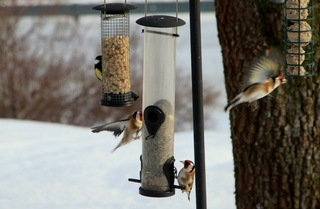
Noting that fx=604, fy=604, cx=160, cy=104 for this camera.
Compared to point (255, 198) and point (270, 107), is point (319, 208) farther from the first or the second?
point (270, 107)

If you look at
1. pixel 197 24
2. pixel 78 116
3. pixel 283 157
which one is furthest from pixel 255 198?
pixel 78 116

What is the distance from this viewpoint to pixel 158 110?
145 inches

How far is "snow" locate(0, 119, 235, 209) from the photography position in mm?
6148

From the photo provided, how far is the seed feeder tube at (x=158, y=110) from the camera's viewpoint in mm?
3652

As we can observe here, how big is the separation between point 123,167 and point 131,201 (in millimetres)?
1061

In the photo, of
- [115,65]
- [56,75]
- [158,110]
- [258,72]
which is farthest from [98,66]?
[56,75]

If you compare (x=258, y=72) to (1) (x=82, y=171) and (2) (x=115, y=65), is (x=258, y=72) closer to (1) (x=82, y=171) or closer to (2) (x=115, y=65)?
(2) (x=115, y=65)

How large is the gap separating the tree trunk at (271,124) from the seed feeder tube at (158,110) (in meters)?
1.08

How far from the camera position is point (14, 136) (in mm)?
8781

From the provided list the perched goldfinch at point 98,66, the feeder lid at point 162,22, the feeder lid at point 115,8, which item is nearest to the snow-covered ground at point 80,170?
the perched goldfinch at point 98,66

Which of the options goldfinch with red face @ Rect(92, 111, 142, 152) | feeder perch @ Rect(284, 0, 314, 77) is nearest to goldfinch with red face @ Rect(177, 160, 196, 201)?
goldfinch with red face @ Rect(92, 111, 142, 152)

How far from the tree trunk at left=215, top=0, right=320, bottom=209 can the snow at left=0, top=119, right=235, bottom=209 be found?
4.54 feet

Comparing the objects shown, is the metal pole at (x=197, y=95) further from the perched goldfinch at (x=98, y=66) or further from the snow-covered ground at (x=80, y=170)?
the snow-covered ground at (x=80, y=170)

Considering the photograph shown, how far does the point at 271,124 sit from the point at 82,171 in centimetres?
309
